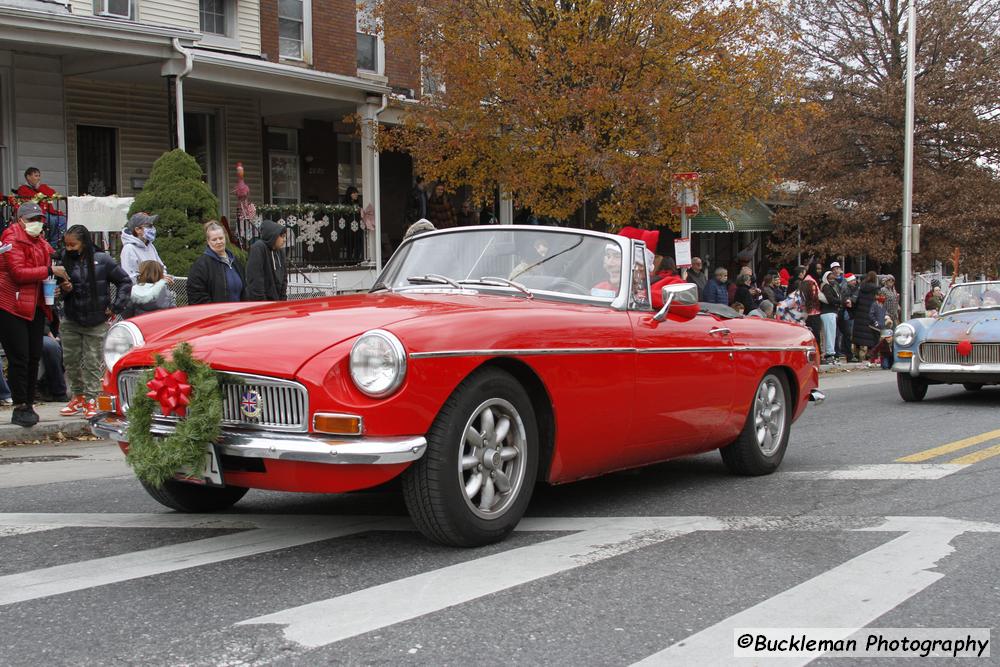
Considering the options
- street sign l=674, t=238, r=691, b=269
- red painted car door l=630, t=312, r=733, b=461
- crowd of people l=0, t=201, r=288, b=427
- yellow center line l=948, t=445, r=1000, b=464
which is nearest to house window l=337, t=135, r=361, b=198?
street sign l=674, t=238, r=691, b=269

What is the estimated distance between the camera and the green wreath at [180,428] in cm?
441

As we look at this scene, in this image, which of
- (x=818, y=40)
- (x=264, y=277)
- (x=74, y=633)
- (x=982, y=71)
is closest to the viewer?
(x=74, y=633)

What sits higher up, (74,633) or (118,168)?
(118,168)

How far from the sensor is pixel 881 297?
20.8 meters

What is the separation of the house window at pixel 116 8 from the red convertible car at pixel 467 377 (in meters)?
13.5

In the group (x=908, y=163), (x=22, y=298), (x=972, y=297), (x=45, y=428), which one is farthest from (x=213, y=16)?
(x=908, y=163)

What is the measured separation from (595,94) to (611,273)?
405 inches

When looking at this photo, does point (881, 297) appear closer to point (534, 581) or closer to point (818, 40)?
point (818, 40)

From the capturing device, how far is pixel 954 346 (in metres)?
12.3

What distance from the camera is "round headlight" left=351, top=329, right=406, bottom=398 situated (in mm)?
4324

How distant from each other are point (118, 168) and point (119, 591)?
51.3ft

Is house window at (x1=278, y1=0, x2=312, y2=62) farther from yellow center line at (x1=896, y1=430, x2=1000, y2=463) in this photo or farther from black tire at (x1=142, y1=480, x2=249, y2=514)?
black tire at (x1=142, y1=480, x2=249, y2=514)

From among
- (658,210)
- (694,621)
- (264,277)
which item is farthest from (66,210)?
(694,621)

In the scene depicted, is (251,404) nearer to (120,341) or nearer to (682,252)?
(120,341)
